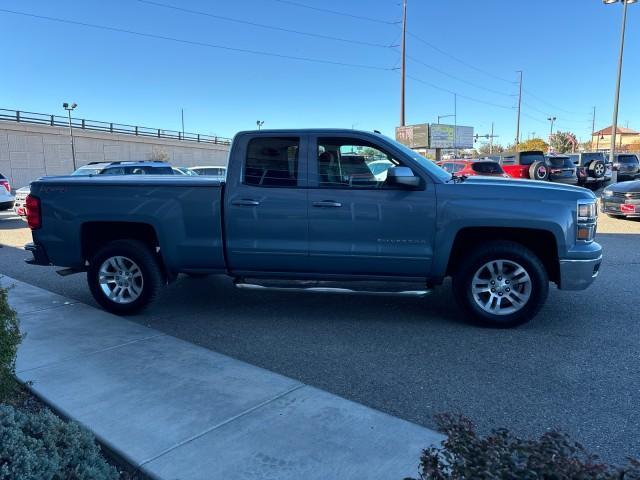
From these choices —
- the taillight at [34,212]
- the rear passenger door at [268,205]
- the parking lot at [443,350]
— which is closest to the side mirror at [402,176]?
the rear passenger door at [268,205]

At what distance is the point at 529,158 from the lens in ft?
75.5

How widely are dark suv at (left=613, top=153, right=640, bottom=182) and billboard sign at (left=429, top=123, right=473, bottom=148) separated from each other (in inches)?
1453

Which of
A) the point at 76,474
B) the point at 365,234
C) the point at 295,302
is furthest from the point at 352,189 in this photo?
the point at 76,474

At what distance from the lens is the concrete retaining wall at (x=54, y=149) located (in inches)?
1615

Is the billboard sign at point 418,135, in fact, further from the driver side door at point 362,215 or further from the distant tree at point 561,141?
the distant tree at point 561,141

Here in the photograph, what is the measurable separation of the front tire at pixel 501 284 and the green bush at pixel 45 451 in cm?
371

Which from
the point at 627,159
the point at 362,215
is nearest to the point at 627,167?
the point at 627,159

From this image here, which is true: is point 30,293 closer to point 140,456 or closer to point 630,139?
point 140,456

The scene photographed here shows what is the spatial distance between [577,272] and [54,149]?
47.6 metres

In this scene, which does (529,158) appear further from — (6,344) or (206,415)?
(6,344)

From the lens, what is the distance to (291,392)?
12.0 feet

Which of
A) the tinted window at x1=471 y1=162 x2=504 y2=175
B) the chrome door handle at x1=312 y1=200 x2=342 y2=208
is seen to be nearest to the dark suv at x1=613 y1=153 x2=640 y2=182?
the tinted window at x1=471 y1=162 x2=504 y2=175

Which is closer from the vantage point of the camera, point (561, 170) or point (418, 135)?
point (561, 170)

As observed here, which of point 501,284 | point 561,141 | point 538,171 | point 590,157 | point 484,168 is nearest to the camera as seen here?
point 501,284
